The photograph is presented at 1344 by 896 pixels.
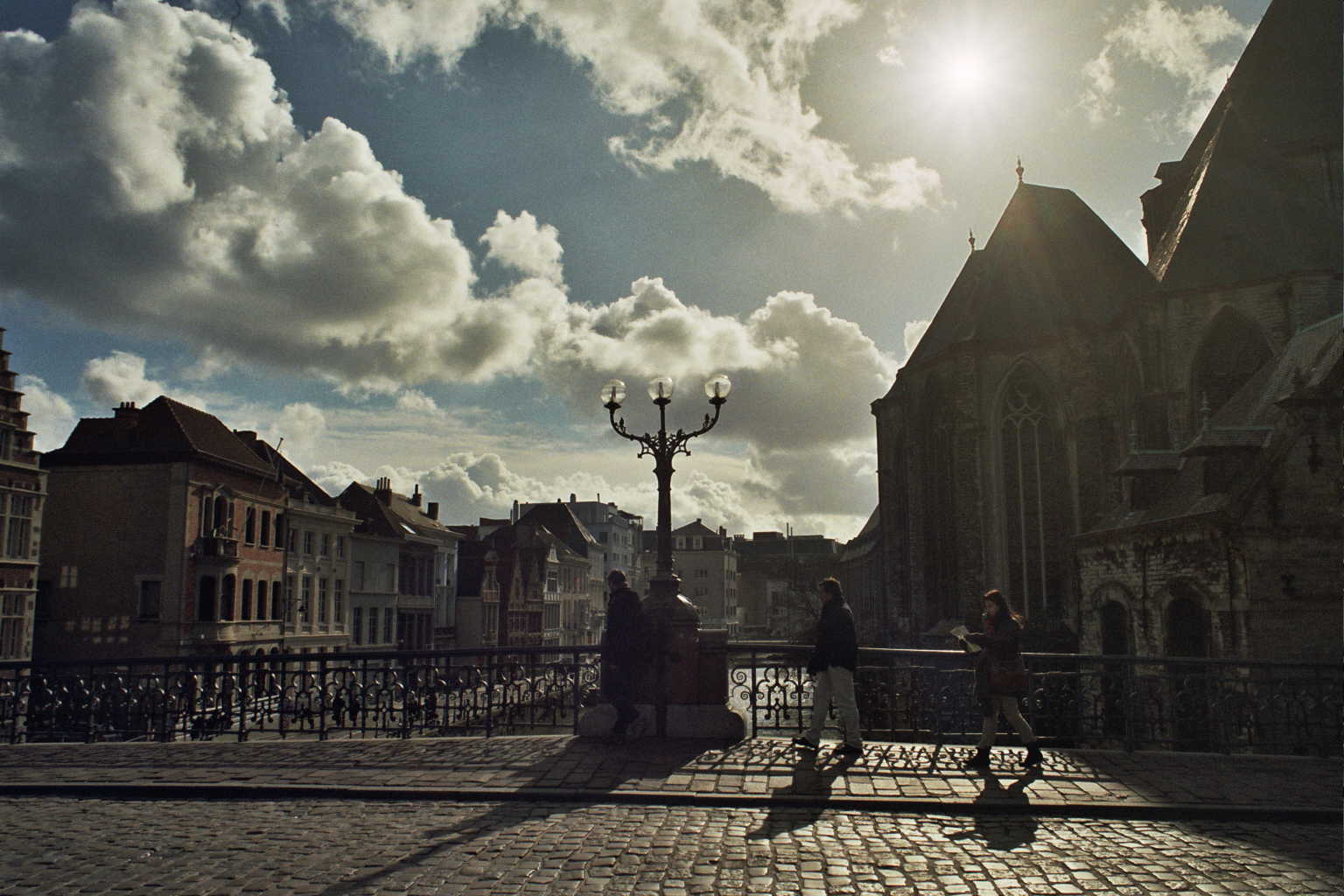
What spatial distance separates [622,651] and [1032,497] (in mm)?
22689

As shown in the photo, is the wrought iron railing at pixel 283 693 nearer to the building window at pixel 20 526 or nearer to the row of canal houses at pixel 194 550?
the row of canal houses at pixel 194 550

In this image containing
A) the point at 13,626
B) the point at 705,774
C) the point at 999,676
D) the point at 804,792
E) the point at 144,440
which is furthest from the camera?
the point at 144,440

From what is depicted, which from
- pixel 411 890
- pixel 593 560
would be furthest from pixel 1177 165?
pixel 593 560

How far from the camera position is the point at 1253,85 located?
32656mm

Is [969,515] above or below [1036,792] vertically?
above

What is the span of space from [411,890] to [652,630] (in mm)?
5511

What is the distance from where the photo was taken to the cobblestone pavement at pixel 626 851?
577 centimetres

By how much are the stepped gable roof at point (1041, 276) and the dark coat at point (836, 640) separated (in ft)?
72.9

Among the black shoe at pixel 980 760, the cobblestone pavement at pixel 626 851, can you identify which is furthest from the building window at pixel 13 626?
the black shoe at pixel 980 760

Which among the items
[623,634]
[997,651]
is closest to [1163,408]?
[997,651]

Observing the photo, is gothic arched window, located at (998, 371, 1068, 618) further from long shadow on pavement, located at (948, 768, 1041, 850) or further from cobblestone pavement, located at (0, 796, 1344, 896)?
cobblestone pavement, located at (0, 796, 1344, 896)

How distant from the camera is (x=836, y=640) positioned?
9.86m

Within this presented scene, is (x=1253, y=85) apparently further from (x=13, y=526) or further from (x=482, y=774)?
(x=13, y=526)

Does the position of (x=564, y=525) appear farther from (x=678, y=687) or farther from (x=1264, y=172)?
(x=678, y=687)
